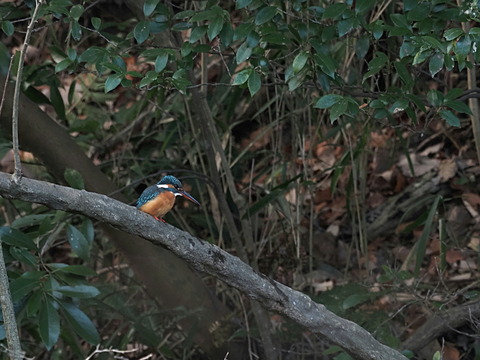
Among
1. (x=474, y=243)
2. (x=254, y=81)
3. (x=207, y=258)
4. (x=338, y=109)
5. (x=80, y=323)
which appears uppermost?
(x=254, y=81)

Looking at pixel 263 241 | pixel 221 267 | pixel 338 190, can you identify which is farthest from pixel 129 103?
pixel 221 267

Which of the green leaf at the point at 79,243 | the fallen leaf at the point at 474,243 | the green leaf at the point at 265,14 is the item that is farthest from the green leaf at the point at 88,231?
the fallen leaf at the point at 474,243

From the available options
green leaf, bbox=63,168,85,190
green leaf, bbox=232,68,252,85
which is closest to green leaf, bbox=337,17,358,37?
green leaf, bbox=232,68,252,85

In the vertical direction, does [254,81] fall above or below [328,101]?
above

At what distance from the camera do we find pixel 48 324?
323 centimetres

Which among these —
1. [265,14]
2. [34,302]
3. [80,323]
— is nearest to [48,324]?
[34,302]

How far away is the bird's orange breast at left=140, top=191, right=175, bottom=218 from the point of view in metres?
3.08

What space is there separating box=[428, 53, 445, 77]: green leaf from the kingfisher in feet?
3.65

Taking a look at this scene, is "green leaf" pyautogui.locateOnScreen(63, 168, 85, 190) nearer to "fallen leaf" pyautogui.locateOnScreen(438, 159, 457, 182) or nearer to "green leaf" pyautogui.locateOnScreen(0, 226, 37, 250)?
"green leaf" pyautogui.locateOnScreen(0, 226, 37, 250)

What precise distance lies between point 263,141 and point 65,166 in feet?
7.35

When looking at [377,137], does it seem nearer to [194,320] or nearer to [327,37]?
[194,320]

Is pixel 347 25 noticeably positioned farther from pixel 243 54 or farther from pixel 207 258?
pixel 207 258

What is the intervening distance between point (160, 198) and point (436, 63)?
1.16m

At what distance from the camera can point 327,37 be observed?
3.13 m
